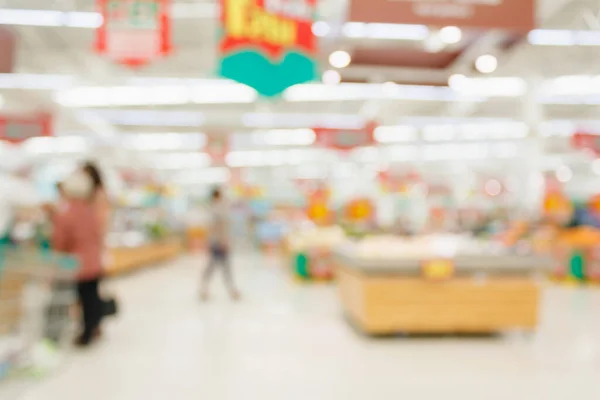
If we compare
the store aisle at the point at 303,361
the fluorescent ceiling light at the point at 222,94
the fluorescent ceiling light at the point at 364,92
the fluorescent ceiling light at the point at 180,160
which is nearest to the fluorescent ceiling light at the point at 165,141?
the fluorescent ceiling light at the point at 180,160

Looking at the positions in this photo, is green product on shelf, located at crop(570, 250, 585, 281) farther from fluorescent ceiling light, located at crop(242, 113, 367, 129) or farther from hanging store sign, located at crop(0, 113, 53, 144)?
hanging store sign, located at crop(0, 113, 53, 144)

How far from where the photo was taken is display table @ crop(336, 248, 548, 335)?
21.0 ft

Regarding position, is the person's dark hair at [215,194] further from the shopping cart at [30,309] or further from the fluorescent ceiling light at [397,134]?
the fluorescent ceiling light at [397,134]

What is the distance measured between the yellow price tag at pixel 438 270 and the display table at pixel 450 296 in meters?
0.01

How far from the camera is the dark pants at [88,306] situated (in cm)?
597

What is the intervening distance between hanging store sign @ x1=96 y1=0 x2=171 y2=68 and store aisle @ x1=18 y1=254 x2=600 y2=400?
8.71ft

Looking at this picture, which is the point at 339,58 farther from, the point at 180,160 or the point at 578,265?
the point at 180,160

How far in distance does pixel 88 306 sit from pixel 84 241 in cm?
65

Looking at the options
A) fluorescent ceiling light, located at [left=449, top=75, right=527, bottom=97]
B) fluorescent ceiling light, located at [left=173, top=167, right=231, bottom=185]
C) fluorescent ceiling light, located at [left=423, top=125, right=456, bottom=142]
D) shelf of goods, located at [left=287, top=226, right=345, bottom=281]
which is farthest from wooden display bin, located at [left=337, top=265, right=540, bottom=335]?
fluorescent ceiling light, located at [left=173, top=167, right=231, bottom=185]

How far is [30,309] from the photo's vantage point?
4.90 meters

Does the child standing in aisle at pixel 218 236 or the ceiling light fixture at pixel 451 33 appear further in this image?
the child standing in aisle at pixel 218 236

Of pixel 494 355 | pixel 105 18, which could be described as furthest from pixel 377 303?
pixel 105 18

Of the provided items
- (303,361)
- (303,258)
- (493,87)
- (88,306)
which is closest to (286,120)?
(493,87)

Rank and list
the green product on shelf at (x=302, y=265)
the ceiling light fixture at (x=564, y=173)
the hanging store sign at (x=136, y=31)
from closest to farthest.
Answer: the hanging store sign at (x=136, y=31), the green product on shelf at (x=302, y=265), the ceiling light fixture at (x=564, y=173)
